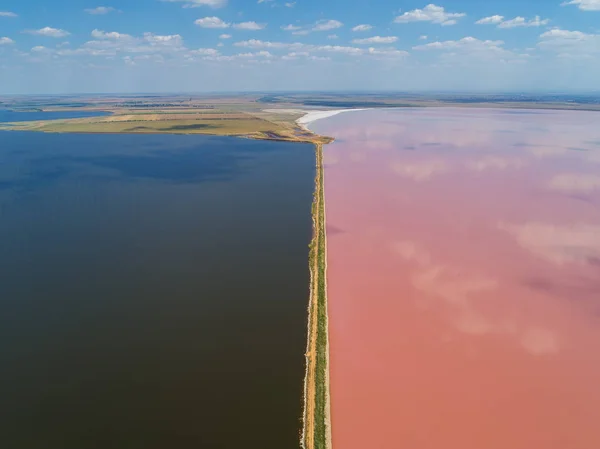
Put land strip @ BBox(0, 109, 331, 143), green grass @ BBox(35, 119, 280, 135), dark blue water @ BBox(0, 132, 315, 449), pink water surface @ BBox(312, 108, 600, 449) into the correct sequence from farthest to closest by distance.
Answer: green grass @ BBox(35, 119, 280, 135) → land strip @ BBox(0, 109, 331, 143) → pink water surface @ BBox(312, 108, 600, 449) → dark blue water @ BBox(0, 132, 315, 449)

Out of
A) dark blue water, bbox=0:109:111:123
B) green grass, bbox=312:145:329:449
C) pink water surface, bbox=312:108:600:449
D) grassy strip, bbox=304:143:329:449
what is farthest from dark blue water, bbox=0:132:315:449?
dark blue water, bbox=0:109:111:123

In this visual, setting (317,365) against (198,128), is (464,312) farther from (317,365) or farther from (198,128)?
(198,128)

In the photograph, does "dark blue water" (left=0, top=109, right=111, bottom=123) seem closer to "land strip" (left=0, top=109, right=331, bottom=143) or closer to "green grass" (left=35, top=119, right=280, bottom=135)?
"land strip" (left=0, top=109, right=331, bottom=143)

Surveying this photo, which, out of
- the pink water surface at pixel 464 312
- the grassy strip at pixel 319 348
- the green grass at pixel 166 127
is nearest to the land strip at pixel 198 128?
the green grass at pixel 166 127

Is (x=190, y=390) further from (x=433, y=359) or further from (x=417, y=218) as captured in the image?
(x=417, y=218)

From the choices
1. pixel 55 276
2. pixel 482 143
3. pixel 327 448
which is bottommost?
pixel 327 448

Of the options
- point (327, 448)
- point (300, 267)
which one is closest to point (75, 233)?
point (300, 267)
